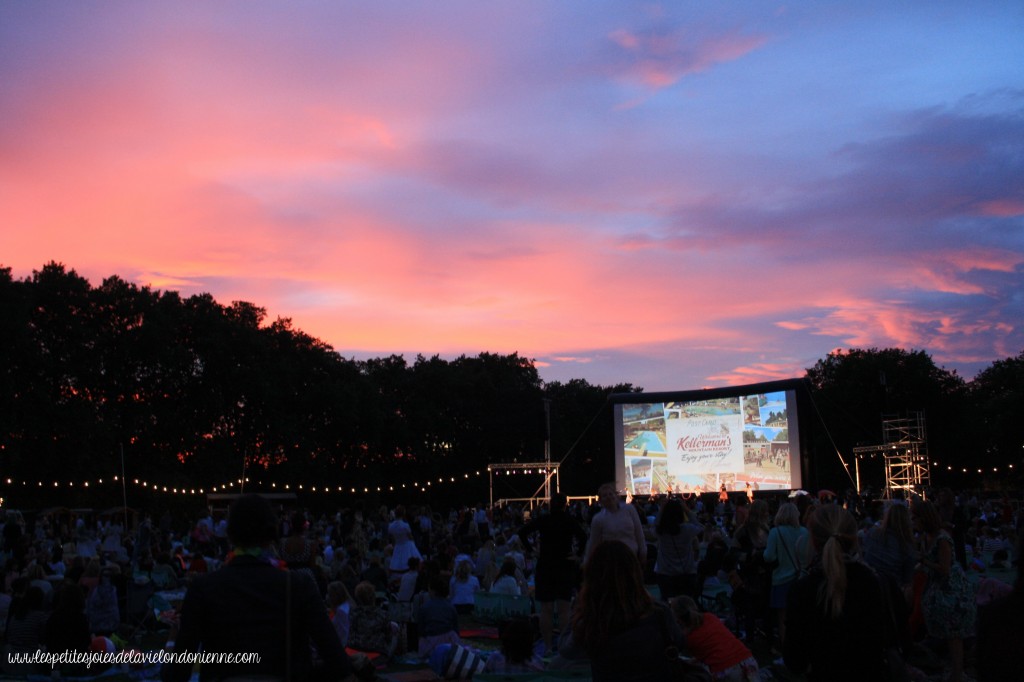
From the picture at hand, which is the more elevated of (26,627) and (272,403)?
(272,403)

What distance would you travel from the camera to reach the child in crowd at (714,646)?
6.30 metres

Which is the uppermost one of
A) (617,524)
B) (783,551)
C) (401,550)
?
(617,524)

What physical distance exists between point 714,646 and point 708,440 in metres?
23.5

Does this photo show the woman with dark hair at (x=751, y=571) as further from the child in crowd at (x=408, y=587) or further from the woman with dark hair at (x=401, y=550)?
the woman with dark hair at (x=401, y=550)

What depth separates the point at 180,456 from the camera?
42469 millimetres

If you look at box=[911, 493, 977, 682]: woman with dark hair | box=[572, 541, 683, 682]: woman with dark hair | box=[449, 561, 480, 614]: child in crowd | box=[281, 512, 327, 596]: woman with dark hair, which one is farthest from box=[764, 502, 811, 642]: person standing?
box=[449, 561, 480, 614]: child in crowd

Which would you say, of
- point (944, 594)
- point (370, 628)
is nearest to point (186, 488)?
point (370, 628)

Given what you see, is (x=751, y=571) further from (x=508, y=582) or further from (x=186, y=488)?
(x=186, y=488)

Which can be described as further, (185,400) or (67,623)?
(185,400)

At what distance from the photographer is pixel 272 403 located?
45375 millimetres

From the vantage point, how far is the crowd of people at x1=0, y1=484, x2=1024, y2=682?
9.87ft

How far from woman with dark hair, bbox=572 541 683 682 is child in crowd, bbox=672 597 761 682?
9.53 ft

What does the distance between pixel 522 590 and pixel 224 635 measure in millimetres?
10226

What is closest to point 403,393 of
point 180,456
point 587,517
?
point 180,456
